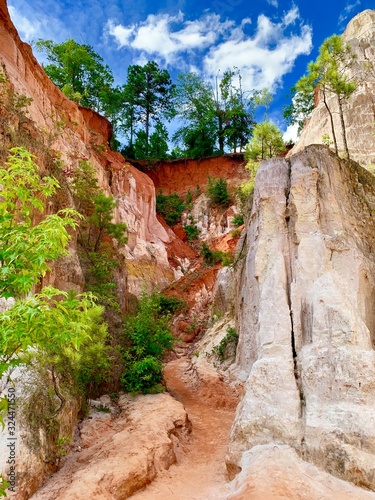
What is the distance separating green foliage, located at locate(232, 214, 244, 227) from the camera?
27.9m

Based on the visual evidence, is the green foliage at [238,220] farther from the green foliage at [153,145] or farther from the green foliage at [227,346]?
the green foliage at [227,346]

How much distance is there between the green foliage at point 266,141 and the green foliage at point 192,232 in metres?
9.94

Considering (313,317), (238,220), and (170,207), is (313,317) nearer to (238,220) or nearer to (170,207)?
(238,220)

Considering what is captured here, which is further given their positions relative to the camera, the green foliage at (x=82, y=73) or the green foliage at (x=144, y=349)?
the green foliage at (x=82, y=73)

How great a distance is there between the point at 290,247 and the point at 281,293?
142 cm

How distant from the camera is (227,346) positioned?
13.4 m

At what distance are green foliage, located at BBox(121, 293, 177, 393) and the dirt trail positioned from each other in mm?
1593

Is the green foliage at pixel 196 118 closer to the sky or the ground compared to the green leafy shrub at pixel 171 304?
closer to the sky

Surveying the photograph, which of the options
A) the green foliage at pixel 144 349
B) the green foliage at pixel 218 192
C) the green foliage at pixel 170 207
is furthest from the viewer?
the green foliage at pixel 170 207

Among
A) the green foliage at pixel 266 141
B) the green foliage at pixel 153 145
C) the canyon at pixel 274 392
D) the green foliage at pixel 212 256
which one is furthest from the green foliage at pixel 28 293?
the green foliage at pixel 153 145

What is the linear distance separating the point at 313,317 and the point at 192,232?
78.1 feet

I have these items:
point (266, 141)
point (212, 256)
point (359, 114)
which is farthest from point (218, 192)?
point (359, 114)

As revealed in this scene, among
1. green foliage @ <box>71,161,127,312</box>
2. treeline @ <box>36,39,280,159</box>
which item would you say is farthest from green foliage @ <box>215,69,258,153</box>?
green foliage @ <box>71,161,127,312</box>

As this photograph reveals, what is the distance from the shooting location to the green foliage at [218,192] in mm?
30984
